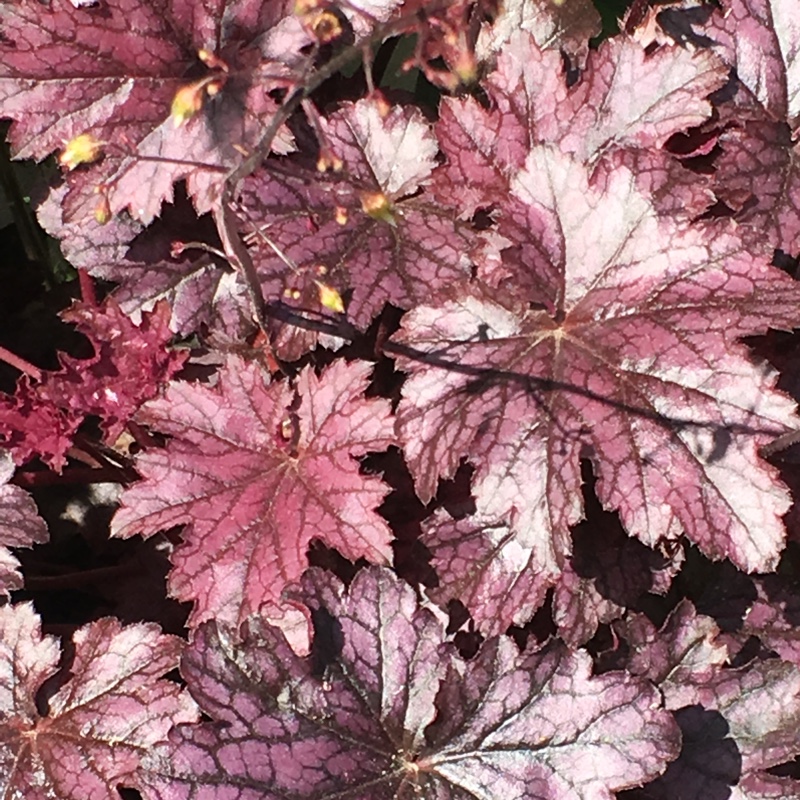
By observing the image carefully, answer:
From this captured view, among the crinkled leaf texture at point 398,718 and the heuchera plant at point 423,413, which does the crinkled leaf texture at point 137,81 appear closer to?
the heuchera plant at point 423,413

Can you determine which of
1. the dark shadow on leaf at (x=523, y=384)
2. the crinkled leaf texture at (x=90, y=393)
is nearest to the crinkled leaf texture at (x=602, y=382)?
the dark shadow on leaf at (x=523, y=384)

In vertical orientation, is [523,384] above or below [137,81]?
below

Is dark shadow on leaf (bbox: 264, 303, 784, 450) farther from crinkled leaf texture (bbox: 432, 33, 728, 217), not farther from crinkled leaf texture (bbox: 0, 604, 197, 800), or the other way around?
crinkled leaf texture (bbox: 0, 604, 197, 800)

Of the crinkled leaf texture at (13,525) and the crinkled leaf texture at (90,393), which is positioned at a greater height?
the crinkled leaf texture at (90,393)

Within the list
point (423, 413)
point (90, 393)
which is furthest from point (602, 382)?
point (90, 393)

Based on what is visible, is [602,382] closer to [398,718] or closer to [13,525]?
[398,718]

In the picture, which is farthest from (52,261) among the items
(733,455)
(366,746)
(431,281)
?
(733,455)

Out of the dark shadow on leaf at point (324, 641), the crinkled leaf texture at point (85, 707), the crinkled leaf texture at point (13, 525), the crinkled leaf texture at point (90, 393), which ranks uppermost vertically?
the crinkled leaf texture at point (90, 393)
